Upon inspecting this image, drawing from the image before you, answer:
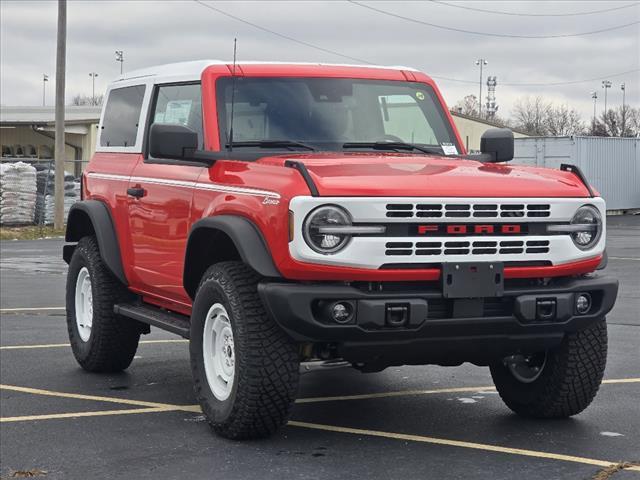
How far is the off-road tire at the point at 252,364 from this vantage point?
20.6 ft

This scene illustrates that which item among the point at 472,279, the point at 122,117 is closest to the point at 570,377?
the point at 472,279

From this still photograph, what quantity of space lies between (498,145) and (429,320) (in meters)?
2.08

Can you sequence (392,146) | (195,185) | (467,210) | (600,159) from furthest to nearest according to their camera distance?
(600,159)
(392,146)
(195,185)
(467,210)

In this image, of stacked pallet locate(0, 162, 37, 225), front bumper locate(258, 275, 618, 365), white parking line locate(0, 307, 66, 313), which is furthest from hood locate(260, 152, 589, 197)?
stacked pallet locate(0, 162, 37, 225)

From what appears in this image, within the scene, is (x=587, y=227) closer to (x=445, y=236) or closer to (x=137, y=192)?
(x=445, y=236)

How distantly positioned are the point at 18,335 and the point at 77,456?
530 cm

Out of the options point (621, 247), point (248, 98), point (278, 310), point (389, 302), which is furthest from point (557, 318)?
point (621, 247)

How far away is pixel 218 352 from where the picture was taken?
6.91 metres

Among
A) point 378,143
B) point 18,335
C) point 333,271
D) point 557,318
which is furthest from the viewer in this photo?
point 18,335

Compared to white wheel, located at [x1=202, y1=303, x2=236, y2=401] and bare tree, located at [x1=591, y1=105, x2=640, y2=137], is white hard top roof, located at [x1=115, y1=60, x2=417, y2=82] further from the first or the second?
bare tree, located at [x1=591, y1=105, x2=640, y2=137]

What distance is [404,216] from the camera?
20.1 ft

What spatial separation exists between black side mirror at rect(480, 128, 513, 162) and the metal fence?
3368cm

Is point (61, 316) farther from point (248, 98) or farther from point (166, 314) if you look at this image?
point (248, 98)

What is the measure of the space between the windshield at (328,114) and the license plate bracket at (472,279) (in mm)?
1660
